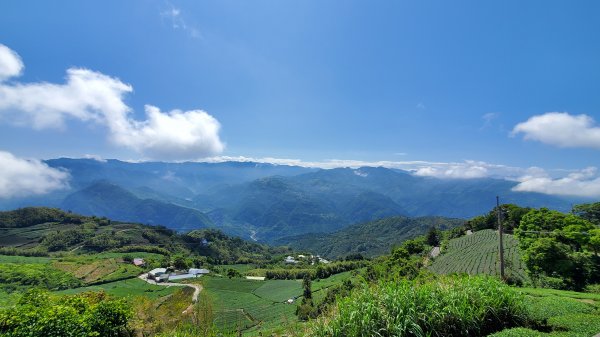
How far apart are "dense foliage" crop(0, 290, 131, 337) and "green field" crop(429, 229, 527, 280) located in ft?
104

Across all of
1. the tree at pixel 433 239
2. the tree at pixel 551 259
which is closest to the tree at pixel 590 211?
the tree at pixel 433 239

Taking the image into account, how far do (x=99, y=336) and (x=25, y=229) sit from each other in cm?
16493

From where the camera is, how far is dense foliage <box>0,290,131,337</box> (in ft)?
19.1

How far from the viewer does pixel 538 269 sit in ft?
71.7

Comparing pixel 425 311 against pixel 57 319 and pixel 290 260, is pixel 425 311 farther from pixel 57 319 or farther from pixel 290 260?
pixel 290 260

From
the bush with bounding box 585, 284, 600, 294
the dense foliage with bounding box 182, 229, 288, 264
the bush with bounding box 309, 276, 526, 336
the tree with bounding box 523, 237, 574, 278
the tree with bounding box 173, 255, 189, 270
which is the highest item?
the bush with bounding box 309, 276, 526, 336

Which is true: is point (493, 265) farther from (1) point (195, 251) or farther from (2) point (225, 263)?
(1) point (195, 251)

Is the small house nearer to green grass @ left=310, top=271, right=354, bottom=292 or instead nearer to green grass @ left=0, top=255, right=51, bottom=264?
green grass @ left=0, top=255, right=51, bottom=264

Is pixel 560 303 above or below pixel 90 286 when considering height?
above

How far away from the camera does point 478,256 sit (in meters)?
42.7

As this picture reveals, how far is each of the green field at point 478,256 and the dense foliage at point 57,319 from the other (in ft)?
104

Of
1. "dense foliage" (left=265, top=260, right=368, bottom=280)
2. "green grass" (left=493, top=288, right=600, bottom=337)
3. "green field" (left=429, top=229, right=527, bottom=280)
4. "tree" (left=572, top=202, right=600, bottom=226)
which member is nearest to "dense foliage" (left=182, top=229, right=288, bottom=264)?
"dense foliage" (left=265, top=260, right=368, bottom=280)

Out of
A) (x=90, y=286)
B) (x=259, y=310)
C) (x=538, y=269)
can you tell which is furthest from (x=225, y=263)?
(x=538, y=269)

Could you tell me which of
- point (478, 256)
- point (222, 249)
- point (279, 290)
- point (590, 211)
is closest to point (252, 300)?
point (279, 290)
